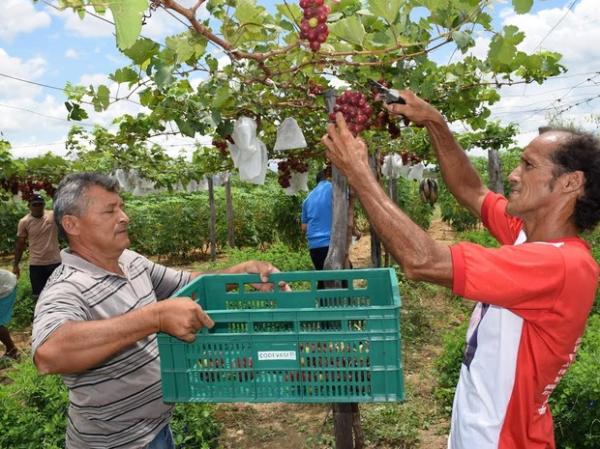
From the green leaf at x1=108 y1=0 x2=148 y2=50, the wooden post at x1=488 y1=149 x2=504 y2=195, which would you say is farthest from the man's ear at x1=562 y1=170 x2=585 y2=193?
the wooden post at x1=488 y1=149 x2=504 y2=195

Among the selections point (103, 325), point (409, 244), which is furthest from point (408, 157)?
point (103, 325)

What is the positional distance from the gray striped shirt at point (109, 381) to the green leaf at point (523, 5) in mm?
1677

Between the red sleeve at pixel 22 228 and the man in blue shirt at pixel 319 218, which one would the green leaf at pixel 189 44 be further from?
the red sleeve at pixel 22 228

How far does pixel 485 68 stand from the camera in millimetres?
2793

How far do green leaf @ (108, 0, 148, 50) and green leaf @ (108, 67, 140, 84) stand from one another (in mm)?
1656

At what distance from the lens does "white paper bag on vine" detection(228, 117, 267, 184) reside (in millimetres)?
3084

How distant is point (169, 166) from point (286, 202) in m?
4.41

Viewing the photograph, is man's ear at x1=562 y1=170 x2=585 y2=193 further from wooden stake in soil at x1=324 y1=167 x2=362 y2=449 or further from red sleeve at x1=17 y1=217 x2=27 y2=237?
red sleeve at x1=17 y1=217 x2=27 y2=237

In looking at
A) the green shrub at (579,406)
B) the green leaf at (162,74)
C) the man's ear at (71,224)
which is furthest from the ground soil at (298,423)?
the green leaf at (162,74)

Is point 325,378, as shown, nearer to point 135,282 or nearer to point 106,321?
point 106,321

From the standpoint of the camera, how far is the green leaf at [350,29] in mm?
1835

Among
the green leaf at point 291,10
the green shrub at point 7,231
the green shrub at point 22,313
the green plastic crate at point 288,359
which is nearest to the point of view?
the green plastic crate at point 288,359

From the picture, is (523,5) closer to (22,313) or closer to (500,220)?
(500,220)

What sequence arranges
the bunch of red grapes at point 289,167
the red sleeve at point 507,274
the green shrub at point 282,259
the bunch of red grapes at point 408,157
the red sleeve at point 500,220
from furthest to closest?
the green shrub at point 282,259 < the bunch of red grapes at point 408,157 < the bunch of red grapes at point 289,167 < the red sleeve at point 500,220 < the red sleeve at point 507,274
